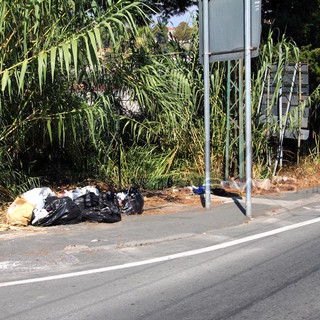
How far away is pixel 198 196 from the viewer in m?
11.9

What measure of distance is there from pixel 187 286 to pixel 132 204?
13.9 feet

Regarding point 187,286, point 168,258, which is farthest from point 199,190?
point 187,286

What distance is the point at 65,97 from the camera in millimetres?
10047

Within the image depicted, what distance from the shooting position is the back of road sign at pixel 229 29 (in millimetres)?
9211

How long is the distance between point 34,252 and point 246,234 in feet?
11.4

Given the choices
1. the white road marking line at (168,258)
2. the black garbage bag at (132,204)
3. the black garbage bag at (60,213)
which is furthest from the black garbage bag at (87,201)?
the white road marking line at (168,258)

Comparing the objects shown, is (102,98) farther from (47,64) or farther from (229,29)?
(229,29)

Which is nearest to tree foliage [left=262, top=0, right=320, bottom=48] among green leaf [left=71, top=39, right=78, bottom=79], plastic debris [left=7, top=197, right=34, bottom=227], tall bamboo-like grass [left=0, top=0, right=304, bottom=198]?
tall bamboo-like grass [left=0, top=0, right=304, bottom=198]

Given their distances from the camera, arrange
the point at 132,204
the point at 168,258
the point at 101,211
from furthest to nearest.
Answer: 1. the point at 132,204
2. the point at 101,211
3. the point at 168,258

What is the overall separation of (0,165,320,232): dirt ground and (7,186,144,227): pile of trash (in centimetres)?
34

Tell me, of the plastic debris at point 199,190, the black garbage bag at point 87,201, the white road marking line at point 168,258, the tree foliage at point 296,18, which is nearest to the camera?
the white road marking line at point 168,258

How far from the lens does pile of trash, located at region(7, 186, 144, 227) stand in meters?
8.53

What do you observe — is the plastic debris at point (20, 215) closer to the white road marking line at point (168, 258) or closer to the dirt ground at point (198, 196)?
the dirt ground at point (198, 196)

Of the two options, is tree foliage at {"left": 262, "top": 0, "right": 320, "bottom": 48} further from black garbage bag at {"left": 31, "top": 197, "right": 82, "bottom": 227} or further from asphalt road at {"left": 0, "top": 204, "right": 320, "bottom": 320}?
black garbage bag at {"left": 31, "top": 197, "right": 82, "bottom": 227}
